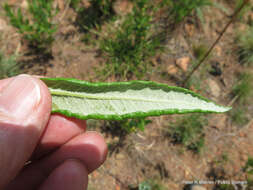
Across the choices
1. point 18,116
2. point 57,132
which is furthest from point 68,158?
point 18,116

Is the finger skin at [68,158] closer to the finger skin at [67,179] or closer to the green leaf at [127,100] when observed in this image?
the finger skin at [67,179]

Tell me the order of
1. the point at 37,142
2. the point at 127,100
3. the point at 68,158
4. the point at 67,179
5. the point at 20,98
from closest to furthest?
1. the point at 127,100
2. the point at 20,98
3. the point at 67,179
4. the point at 37,142
5. the point at 68,158

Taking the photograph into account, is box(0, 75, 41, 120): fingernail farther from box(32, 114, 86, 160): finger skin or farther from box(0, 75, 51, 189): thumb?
box(32, 114, 86, 160): finger skin

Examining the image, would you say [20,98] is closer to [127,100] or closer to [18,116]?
[18,116]

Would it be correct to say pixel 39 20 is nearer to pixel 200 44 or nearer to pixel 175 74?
pixel 175 74

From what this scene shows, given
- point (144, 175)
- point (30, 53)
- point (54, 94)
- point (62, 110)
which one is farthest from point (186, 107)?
point (30, 53)

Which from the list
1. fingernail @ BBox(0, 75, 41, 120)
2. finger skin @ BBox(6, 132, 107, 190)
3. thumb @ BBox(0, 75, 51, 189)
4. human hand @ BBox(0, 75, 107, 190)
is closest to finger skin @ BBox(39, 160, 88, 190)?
human hand @ BBox(0, 75, 107, 190)
